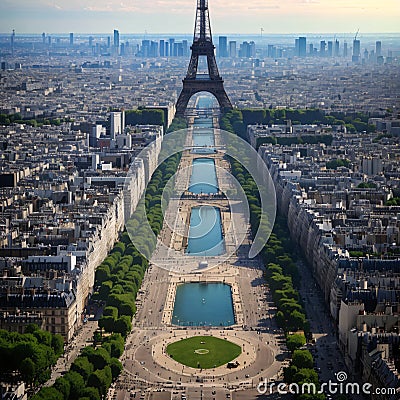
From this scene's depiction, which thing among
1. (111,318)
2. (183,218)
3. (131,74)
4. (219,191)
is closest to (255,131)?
(219,191)

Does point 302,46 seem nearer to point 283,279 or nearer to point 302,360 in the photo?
point 283,279

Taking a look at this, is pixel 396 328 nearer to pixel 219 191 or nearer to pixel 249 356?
pixel 249 356

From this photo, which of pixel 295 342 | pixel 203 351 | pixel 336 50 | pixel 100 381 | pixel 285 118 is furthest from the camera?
pixel 336 50

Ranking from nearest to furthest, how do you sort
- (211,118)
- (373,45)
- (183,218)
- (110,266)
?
(110,266), (183,218), (211,118), (373,45)

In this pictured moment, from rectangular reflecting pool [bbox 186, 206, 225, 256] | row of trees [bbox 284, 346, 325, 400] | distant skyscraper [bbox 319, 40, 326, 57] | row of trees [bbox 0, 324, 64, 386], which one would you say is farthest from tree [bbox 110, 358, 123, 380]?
distant skyscraper [bbox 319, 40, 326, 57]

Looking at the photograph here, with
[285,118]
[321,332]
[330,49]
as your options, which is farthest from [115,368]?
[330,49]
